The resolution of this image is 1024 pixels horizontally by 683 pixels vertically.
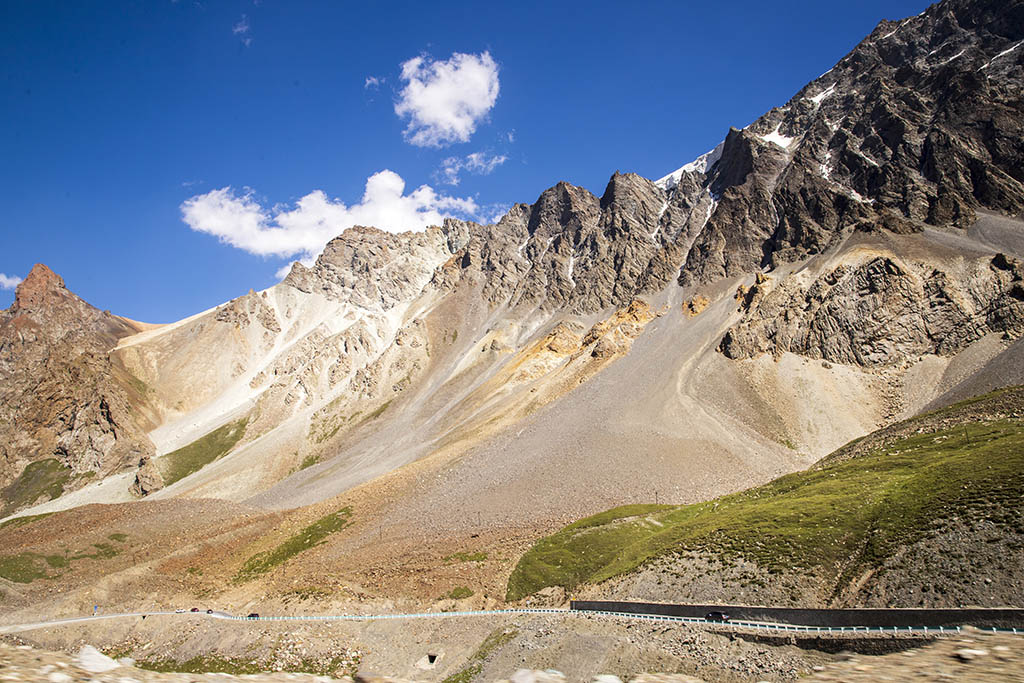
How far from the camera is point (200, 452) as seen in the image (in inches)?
6122

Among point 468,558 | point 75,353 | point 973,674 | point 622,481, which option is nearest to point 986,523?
point 973,674

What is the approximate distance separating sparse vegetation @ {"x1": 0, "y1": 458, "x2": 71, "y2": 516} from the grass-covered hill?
15167 cm

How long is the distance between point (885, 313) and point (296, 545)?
122867 millimetres

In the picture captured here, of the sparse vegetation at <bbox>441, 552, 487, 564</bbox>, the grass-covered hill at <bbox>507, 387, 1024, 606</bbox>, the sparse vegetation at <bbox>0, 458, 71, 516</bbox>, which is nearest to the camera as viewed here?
the grass-covered hill at <bbox>507, 387, 1024, 606</bbox>

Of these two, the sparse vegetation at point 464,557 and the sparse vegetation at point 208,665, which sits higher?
the sparse vegetation at point 208,665

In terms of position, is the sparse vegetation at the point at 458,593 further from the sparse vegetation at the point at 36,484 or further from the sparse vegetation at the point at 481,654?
the sparse vegetation at the point at 36,484

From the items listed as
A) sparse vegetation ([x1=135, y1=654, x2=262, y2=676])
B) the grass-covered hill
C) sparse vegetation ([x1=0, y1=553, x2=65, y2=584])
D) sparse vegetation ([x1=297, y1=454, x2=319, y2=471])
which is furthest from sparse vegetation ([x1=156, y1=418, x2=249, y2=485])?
the grass-covered hill

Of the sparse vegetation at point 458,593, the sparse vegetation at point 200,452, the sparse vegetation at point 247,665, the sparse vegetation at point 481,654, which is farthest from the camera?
the sparse vegetation at point 200,452

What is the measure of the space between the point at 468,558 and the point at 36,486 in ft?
494

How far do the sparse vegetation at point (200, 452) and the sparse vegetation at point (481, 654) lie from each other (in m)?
138

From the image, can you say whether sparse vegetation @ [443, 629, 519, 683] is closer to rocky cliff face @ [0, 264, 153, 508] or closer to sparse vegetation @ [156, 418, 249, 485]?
sparse vegetation @ [156, 418, 249, 485]

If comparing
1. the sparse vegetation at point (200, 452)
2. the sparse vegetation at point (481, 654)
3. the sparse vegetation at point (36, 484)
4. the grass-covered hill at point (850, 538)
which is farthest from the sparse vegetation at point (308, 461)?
the sparse vegetation at point (481, 654)

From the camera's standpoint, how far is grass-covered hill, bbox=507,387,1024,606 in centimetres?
2820

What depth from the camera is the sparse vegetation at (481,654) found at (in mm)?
29828
